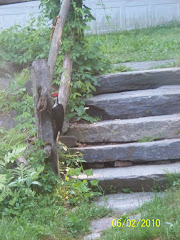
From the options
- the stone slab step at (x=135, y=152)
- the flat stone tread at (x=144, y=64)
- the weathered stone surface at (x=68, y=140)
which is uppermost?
the flat stone tread at (x=144, y=64)

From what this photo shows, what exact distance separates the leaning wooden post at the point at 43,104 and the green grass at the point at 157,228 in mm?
1109

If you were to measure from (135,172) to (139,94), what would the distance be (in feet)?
4.89

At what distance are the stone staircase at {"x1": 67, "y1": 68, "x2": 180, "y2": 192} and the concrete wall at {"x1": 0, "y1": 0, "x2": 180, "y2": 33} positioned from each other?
Result: 5754 mm

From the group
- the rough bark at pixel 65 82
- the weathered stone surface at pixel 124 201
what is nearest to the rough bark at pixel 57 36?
the rough bark at pixel 65 82

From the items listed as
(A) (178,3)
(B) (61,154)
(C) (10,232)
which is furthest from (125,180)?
(A) (178,3)

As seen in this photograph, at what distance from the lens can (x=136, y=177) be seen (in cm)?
447

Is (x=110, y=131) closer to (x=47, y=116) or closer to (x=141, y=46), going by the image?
(x=47, y=116)

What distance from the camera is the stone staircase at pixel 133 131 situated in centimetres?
459

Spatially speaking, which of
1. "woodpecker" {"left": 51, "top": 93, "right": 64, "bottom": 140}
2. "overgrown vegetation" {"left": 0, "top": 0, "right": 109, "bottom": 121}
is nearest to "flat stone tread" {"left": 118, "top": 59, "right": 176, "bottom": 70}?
"overgrown vegetation" {"left": 0, "top": 0, "right": 109, "bottom": 121}

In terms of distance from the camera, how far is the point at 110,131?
5305mm

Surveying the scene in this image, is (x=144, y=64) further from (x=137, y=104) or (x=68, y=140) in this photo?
(x=68, y=140)
